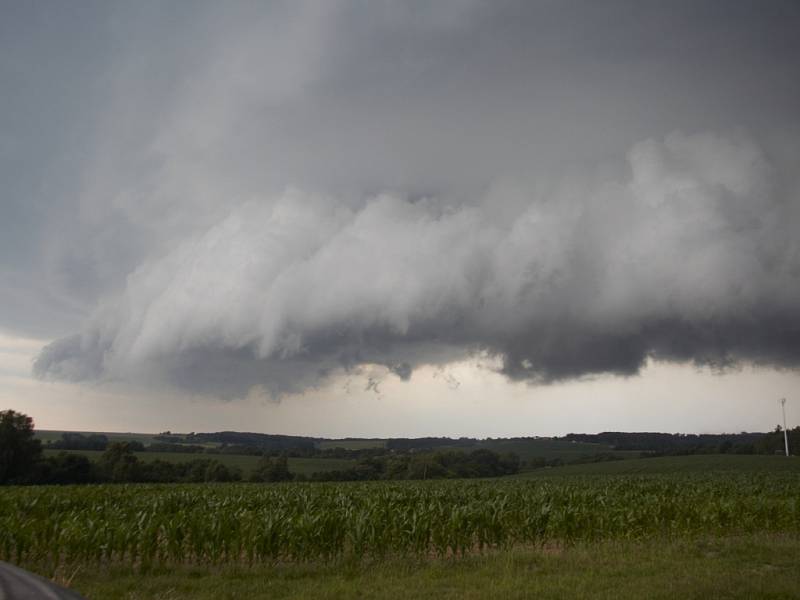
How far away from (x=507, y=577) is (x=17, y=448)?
284 ft

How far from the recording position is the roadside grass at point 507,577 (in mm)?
11867

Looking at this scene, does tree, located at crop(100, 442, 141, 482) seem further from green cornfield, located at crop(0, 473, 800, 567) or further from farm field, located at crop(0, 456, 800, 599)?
farm field, located at crop(0, 456, 800, 599)

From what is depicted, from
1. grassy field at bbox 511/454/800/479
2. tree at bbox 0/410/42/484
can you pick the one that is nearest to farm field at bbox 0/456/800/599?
tree at bbox 0/410/42/484

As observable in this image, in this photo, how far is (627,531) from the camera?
20.8 metres

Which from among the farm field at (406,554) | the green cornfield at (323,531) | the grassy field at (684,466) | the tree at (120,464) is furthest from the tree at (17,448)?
the grassy field at (684,466)

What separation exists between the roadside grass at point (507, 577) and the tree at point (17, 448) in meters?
78.8

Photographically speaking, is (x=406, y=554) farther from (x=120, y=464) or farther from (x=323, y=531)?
(x=120, y=464)

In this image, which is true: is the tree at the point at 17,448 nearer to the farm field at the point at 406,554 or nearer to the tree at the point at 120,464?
the tree at the point at 120,464

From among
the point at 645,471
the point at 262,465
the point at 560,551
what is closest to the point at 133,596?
the point at 560,551

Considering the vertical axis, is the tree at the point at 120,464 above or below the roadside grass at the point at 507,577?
below

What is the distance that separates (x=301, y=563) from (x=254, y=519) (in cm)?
199

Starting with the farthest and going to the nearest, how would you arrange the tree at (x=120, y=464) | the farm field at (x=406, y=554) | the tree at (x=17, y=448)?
the tree at (x=120, y=464), the tree at (x=17, y=448), the farm field at (x=406, y=554)

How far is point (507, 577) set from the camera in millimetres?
13102

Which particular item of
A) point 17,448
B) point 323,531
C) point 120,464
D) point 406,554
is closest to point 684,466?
point 120,464
